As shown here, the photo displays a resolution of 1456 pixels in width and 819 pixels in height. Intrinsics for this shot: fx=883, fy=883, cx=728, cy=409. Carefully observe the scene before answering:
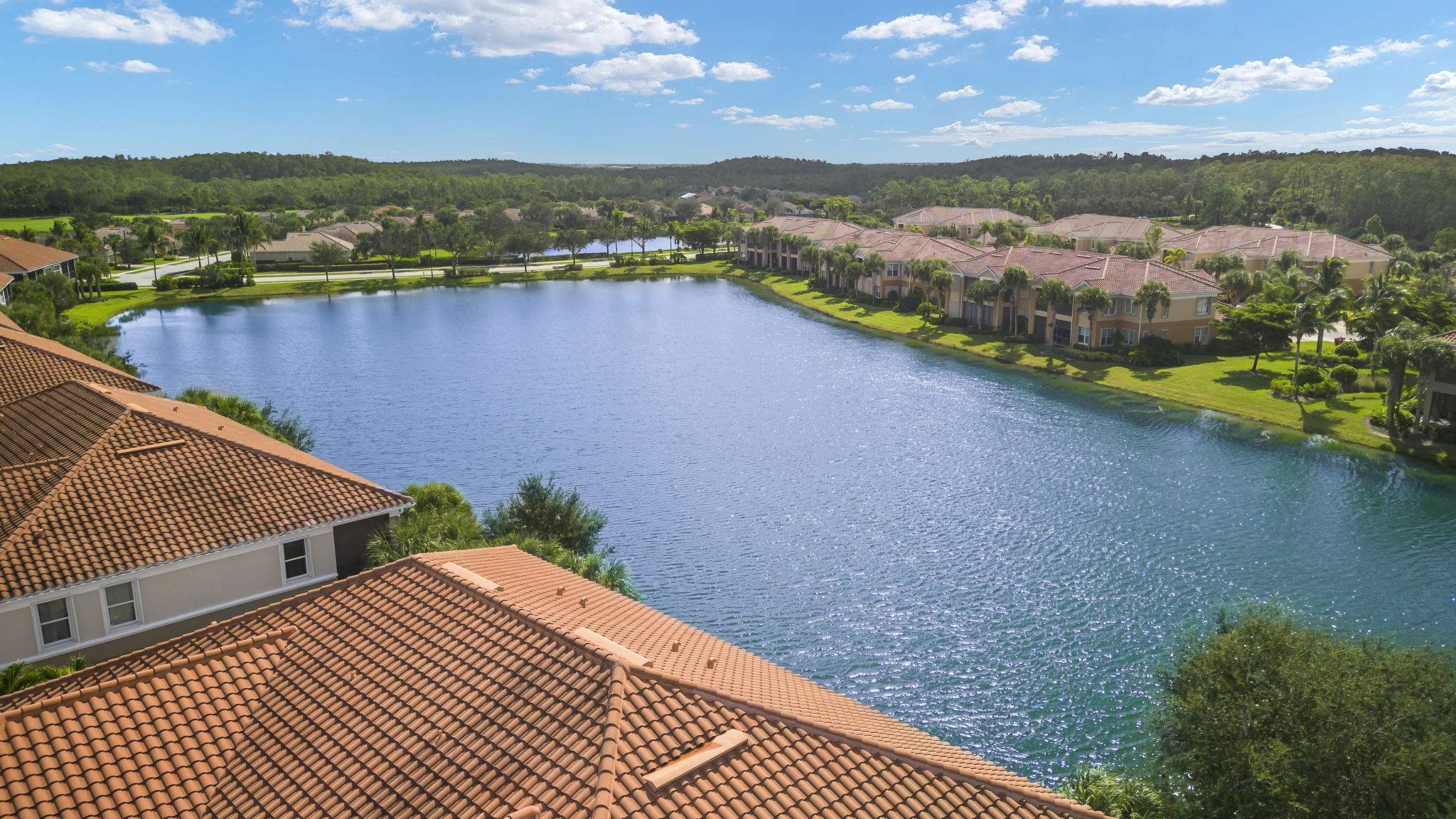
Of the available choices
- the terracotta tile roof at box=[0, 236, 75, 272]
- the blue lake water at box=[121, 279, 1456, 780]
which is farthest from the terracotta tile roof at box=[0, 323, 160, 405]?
the terracotta tile roof at box=[0, 236, 75, 272]

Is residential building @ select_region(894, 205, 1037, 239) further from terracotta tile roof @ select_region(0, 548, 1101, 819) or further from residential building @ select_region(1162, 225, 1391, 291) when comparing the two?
terracotta tile roof @ select_region(0, 548, 1101, 819)

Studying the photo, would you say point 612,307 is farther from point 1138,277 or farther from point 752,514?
point 752,514

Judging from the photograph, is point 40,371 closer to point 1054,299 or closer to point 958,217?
point 1054,299

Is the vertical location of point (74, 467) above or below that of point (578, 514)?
above

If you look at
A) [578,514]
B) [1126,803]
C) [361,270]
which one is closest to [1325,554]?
[1126,803]

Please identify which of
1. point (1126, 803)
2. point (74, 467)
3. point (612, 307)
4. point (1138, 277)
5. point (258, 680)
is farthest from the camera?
point (612, 307)

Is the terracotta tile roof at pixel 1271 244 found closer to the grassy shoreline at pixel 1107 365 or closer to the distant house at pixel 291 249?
the grassy shoreline at pixel 1107 365
